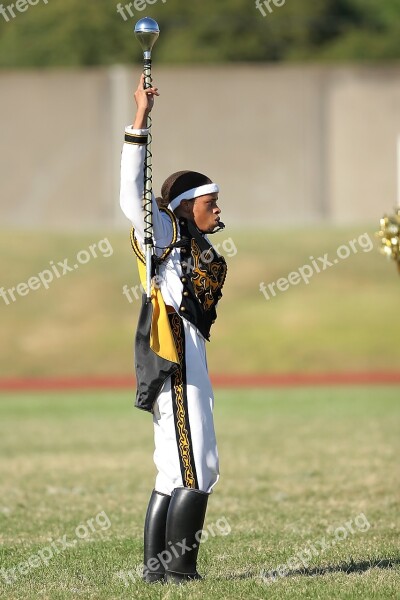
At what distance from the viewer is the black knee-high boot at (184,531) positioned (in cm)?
565

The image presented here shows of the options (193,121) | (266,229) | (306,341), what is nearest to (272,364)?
(306,341)

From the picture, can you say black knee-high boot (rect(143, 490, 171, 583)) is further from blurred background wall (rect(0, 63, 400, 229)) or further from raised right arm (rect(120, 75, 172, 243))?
blurred background wall (rect(0, 63, 400, 229))

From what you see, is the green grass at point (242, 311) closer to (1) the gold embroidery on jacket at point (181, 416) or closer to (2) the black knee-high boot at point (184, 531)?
(2) the black knee-high boot at point (184, 531)

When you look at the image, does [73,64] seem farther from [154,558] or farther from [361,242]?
[154,558]

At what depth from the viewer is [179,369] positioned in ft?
18.5

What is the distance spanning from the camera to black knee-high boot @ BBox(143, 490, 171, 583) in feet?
19.1

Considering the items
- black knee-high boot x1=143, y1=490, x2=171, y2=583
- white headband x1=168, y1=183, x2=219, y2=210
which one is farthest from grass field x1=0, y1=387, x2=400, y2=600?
white headband x1=168, y1=183, x2=219, y2=210

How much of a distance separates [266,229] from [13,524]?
957 inches

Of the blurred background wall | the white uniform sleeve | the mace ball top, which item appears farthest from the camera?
the blurred background wall

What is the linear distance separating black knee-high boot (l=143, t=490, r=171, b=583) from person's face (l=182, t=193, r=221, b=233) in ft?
4.25

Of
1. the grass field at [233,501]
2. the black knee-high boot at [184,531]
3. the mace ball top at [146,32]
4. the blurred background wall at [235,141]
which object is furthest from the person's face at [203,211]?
the blurred background wall at [235,141]

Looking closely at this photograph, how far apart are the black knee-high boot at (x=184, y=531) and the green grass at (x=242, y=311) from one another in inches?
711

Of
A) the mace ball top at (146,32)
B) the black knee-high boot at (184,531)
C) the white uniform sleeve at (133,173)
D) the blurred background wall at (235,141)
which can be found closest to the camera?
the white uniform sleeve at (133,173)

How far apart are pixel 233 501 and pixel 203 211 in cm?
369
